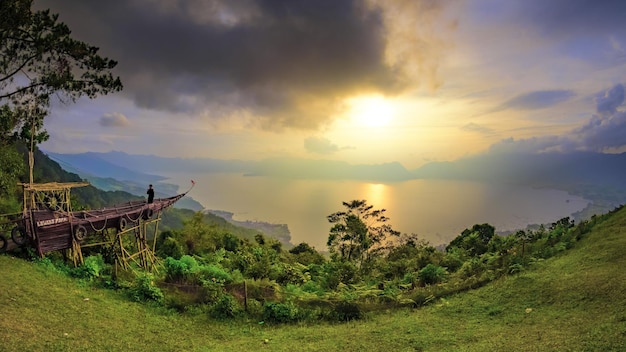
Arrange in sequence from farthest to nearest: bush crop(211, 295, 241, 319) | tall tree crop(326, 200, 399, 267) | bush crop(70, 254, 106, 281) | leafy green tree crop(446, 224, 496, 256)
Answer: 1. tall tree crop(326, 200, 399, 267)
2. leafy green tree crop(446, 224, 496, 256)
3. bush crop(70, 254, 106, 281)
4. bush crop(211, 295, 241, 319)

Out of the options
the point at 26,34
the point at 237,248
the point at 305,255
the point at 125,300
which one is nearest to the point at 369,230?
the point at 305,255

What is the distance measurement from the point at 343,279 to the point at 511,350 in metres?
13.0

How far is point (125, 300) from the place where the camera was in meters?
13.0

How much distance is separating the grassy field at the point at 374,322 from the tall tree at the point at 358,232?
958 inches

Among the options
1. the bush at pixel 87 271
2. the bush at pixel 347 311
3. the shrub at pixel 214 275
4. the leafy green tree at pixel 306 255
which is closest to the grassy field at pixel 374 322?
the bush at pixel 347 311

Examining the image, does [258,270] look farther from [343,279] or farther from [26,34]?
[26,34]

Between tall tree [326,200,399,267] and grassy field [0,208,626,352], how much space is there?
24.3 metres

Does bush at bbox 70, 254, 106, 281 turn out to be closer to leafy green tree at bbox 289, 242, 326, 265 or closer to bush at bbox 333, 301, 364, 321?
bush at bbox 333, 301, 364, 321

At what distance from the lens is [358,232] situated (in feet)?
128

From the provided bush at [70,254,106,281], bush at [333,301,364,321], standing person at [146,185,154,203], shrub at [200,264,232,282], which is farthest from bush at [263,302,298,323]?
standing person at [146,185,154,203]

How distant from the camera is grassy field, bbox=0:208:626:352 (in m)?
8.87

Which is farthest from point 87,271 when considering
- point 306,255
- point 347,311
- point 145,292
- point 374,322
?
point 306,255

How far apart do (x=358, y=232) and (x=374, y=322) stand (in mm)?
26542

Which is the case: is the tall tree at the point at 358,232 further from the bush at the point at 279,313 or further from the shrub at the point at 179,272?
the bush at the point at 279,313
